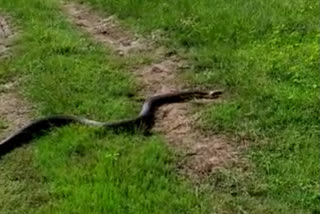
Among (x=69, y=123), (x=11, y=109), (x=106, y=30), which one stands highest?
(x=69, y=123)

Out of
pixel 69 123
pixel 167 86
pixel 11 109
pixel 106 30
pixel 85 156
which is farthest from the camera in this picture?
pixel 106 30

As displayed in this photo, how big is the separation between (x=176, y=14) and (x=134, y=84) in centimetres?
179

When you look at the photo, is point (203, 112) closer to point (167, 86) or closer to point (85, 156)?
point (167, 86)

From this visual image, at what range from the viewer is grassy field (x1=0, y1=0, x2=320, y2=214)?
4.89m

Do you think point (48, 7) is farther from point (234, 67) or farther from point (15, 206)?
point (15, 206)

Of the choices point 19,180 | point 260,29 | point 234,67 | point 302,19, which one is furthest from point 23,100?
point 302,19

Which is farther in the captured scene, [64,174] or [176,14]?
[176,14]

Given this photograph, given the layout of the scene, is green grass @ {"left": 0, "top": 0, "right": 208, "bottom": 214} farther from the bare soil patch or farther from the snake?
the bare soil patch

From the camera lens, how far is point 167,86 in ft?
22.0

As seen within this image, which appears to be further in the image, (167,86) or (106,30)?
(106,30)

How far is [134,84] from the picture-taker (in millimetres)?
6797

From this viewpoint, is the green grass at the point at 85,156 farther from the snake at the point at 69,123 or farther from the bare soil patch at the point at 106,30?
the bare soil patch at the point at 106,30

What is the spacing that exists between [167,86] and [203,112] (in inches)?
28.3

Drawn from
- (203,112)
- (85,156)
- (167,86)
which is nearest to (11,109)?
(85,156)
